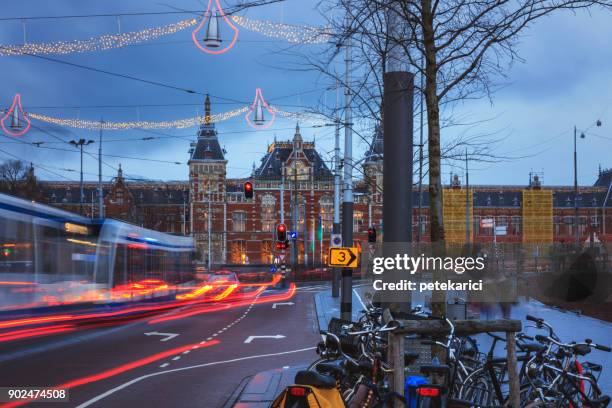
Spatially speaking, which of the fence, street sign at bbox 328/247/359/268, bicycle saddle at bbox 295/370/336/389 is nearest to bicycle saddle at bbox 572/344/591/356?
the fence

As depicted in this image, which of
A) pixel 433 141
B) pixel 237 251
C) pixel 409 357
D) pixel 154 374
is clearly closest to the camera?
pixel 409 357

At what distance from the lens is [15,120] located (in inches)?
912

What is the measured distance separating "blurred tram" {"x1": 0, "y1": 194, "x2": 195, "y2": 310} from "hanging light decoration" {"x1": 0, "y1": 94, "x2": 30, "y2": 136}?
395cm

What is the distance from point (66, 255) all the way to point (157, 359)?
5379 mm

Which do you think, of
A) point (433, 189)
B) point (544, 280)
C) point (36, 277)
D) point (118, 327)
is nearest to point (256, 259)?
point (544, 280)

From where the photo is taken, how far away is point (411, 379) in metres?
6.27

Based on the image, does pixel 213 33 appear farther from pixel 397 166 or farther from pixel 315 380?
pixel 315 380

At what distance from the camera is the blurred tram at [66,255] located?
16.6m

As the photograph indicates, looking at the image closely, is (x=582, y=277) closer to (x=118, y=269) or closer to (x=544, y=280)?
(x=544, y=280)

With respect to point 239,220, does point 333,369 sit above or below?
below

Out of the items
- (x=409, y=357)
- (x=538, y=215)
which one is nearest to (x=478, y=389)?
(x=409, y=357)

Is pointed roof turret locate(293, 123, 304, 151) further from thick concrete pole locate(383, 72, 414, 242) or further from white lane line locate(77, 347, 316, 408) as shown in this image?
thick concrete pole locate(383, 72, 414, 242)

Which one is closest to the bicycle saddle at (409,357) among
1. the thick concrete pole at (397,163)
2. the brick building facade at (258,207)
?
the thick concrete pole at (397,163)

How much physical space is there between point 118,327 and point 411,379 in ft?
69.1
